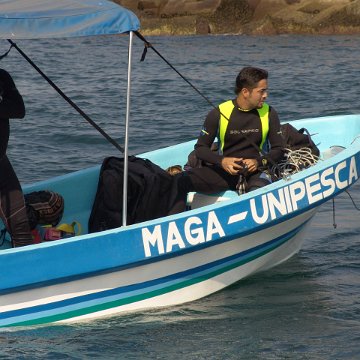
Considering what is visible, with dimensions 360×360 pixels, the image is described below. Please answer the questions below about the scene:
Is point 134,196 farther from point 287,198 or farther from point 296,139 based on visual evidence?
point 296,139

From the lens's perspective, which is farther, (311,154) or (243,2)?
(243,2)

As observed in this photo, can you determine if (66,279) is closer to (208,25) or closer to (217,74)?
(217,74)

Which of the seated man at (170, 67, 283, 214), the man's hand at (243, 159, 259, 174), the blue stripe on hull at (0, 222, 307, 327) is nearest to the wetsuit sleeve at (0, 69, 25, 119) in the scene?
the blue stripe on hull at (0, 222, 307, 327)

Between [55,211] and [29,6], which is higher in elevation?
[29,6]

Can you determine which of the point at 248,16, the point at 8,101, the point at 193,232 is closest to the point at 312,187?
the point at 193,232

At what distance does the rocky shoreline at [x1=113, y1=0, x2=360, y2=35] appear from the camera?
29906mm

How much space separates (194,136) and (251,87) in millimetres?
6338

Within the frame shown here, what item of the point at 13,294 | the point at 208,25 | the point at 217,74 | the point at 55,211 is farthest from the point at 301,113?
the point at 208,25

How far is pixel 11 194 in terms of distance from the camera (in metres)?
6.27

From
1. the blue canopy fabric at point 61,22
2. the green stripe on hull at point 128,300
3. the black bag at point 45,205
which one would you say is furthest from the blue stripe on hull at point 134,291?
the blue canopy fabric at point 61,22

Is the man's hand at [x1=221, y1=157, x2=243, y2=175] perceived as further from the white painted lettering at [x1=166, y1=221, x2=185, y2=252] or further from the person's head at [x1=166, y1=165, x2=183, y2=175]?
the white painted lettering at [x1=166, y1=221, x2=185, y2=252]

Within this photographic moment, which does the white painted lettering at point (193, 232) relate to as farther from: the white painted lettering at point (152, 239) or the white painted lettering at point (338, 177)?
the white painted lettering at point (338, 177)

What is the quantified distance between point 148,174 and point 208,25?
2560 cm

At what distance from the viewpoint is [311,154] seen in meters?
7.44
